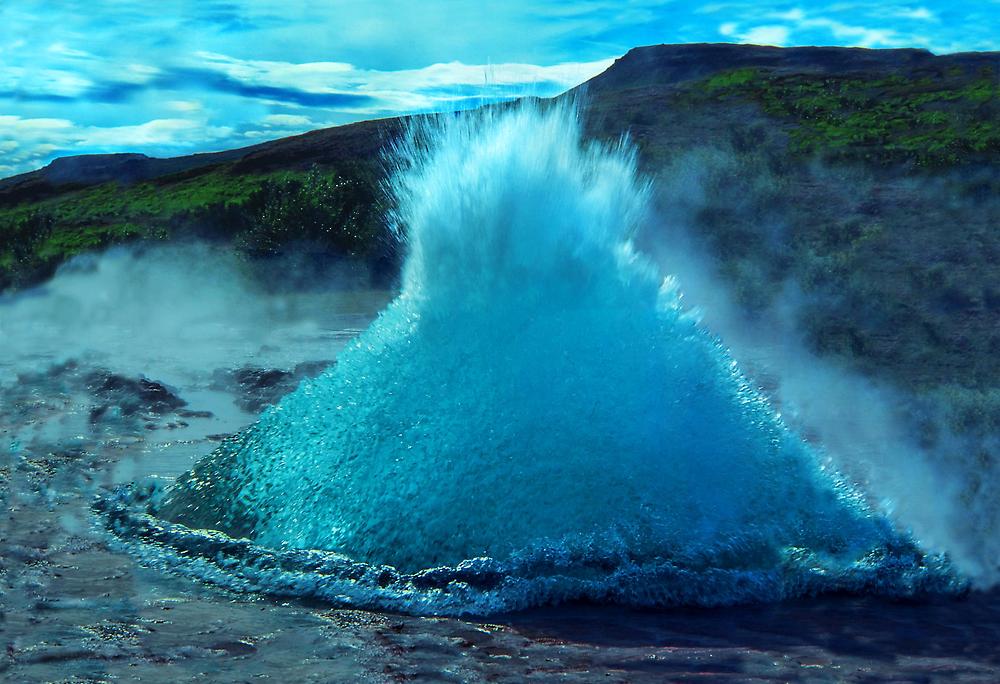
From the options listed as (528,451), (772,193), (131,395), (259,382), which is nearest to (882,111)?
(772,193)

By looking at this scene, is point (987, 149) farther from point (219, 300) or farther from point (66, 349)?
point (66, 349)

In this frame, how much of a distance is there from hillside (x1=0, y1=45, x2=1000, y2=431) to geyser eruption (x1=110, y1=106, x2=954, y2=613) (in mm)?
4011

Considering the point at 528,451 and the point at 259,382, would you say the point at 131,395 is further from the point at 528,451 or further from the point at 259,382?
the point at 528,451

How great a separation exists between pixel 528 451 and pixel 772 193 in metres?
11.2

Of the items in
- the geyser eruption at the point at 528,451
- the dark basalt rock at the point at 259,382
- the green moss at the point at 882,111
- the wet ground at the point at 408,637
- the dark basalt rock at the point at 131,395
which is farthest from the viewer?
the green moss at the point at 882,111

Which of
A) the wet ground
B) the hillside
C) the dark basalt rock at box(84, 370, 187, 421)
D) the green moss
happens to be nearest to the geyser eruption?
the wet ground

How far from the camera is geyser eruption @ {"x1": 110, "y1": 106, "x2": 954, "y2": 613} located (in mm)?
2912

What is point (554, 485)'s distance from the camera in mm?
2988

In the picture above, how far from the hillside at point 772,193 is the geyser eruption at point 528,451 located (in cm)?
401

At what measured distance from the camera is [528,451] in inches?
120

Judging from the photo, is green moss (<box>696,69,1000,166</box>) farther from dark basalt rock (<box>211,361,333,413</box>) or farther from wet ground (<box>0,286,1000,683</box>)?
wet ground (<box>0,286,1000,683</box>)

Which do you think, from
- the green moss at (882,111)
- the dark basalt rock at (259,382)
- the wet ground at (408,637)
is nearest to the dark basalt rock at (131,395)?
the dark basalt rock at (259,382)

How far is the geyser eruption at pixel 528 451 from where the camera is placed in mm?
2912

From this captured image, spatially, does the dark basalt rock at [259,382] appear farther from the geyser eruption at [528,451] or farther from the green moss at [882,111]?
the green moss at [882,111]
